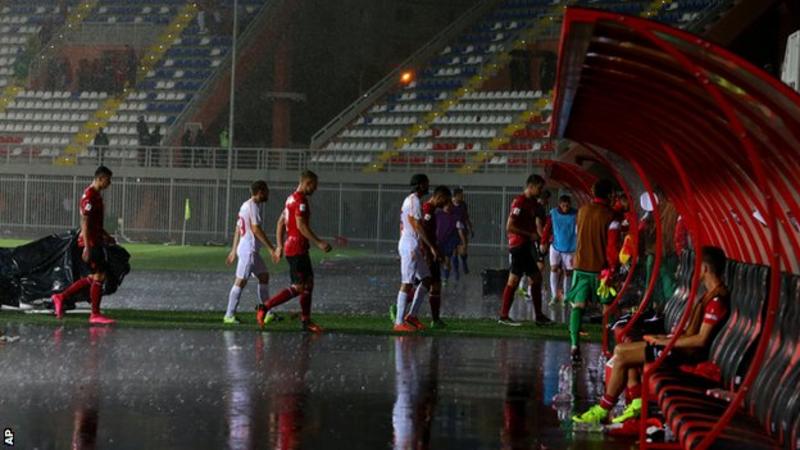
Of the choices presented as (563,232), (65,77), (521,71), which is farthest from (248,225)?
(65,77)

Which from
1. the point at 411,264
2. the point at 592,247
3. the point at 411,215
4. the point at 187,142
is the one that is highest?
the point at 187,142

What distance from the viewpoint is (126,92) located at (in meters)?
59.2

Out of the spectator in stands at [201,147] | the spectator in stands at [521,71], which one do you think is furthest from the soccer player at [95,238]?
the spectator in stands at [521,71]

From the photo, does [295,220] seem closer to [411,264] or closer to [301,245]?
[301,245]

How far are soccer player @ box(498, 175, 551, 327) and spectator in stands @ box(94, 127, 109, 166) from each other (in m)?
34.4

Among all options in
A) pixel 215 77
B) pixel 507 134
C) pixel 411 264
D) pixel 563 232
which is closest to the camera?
pixel 411 264

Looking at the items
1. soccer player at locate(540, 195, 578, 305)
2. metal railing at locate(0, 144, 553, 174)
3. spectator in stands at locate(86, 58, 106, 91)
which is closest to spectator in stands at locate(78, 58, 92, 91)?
spectator in stands at locate(86, 58, 106, 91)

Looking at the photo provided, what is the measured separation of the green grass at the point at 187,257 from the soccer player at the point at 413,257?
48.3 ft

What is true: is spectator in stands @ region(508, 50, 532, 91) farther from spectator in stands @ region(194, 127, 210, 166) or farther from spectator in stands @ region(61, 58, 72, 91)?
spectator in stands @ region(61, 58, 72, 91)

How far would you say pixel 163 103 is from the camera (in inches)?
2276

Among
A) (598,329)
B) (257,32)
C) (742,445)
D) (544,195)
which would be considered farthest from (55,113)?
(742,445)

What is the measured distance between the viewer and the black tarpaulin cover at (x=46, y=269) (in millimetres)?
20109

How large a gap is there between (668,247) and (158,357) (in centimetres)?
710

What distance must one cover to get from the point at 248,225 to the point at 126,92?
40799mm
